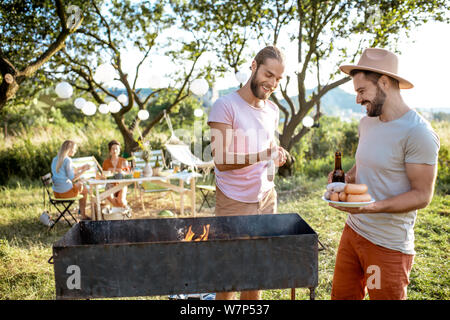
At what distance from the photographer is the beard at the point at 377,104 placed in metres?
1.89

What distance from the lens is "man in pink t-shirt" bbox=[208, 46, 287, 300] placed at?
7.55ft

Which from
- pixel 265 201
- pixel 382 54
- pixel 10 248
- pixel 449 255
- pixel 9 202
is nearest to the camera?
pixel 382 54

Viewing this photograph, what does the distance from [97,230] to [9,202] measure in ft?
21.4

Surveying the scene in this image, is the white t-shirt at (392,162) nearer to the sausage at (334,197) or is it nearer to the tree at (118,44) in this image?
the sausage at (334,197)

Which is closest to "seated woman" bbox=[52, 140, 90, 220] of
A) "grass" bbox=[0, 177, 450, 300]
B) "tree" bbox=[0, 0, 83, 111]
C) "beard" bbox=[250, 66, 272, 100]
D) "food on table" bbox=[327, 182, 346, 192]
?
"grass" bbox=[0, 177, 450, 300]

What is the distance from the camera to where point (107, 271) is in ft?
5.90

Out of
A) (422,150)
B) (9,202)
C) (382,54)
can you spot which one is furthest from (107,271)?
(9,202)

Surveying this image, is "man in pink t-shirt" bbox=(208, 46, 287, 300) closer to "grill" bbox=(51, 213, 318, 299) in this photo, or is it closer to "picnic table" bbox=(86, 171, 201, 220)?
"grill" bbox=(51, 213, 318, 299)

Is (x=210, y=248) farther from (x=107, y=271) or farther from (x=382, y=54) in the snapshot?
(x=382, y=54)

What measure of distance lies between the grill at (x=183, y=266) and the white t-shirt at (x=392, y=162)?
0.42 m

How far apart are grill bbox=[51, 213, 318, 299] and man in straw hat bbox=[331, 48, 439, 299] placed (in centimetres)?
37

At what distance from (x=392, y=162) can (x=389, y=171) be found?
0.20ft

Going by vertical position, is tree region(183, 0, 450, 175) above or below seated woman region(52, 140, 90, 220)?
above

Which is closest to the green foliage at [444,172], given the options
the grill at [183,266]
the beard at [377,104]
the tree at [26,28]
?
the beard at [377,104]
